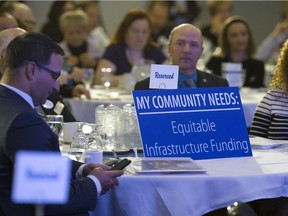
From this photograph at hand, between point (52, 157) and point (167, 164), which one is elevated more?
point (52, 157)

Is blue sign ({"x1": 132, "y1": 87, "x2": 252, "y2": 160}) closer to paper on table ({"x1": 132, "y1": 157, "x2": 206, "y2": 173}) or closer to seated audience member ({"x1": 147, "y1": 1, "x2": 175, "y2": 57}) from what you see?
paper on table ({"x1": 132, "y1": 157, "x2": 206, "y2": 173})

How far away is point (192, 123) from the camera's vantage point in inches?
147

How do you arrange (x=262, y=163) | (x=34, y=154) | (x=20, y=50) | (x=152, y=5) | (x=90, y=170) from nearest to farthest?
1. (x=34, y=154)
2. (x=20, y=50)
3. (x=90, y=170)
4. (x=262, y=163)
5. (x=152, y=5)

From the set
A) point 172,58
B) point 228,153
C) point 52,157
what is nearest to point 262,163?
point 228,153

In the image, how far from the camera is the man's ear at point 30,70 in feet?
9.79

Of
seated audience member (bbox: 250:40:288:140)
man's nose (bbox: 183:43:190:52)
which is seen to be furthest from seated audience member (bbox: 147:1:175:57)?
seated audience member (bbox: 250:40:288:140)

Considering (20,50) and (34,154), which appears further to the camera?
(20,50)

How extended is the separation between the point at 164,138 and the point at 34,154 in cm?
151

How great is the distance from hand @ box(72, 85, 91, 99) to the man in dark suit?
319cm

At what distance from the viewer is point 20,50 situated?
3.00m

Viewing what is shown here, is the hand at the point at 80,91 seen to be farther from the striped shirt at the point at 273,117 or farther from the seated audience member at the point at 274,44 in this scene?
the seated audience member at the point at 274,44

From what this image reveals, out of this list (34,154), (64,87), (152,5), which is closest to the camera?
(34,154)

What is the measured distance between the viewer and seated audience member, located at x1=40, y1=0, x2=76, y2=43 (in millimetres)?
9562

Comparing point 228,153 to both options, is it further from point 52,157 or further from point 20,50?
point 52,157
